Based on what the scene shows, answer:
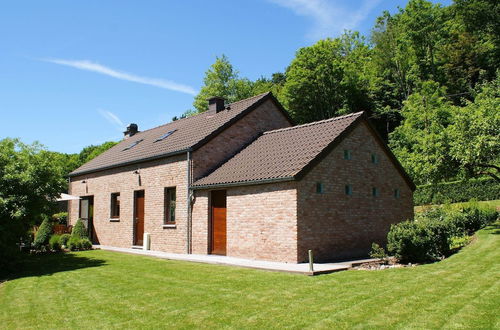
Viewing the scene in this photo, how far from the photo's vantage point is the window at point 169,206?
1845 centimetres

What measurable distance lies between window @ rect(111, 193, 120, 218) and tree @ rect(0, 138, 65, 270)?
7867 millimetres

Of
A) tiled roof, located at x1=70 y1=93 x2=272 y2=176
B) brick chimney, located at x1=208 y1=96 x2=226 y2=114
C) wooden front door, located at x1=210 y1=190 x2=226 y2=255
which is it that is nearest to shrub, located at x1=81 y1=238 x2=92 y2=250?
tiled roof, located at x1=70 y1=93 x2=272 y2=176

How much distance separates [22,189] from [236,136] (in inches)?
368

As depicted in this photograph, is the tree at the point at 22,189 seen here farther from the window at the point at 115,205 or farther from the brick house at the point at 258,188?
the window at the point at 115,205

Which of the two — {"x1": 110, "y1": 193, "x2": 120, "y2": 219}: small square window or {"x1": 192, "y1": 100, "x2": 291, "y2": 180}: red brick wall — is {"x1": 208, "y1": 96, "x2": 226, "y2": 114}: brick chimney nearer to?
{"x1": 192, "y1": 100, "x2": 291, "y2": 180}: red brick wall

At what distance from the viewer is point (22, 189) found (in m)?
13.5

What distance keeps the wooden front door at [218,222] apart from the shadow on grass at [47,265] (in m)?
4.33

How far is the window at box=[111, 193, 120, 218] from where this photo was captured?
22562 mm

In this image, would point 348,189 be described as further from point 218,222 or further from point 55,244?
point 55,244

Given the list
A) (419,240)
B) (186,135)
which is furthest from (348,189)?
(186,135)

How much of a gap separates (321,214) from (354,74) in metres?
35.3

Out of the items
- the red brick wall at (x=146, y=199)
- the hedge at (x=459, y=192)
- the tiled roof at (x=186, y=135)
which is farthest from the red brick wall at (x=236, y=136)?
the hedge at (x=459, y=192)

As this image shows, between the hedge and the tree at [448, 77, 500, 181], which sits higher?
the tree at [448, 77, 500, 181]

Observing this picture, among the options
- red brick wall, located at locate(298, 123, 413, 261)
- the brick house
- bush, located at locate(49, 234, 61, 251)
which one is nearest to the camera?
red brick wall, located at locate(298, 123, 413, 261)
